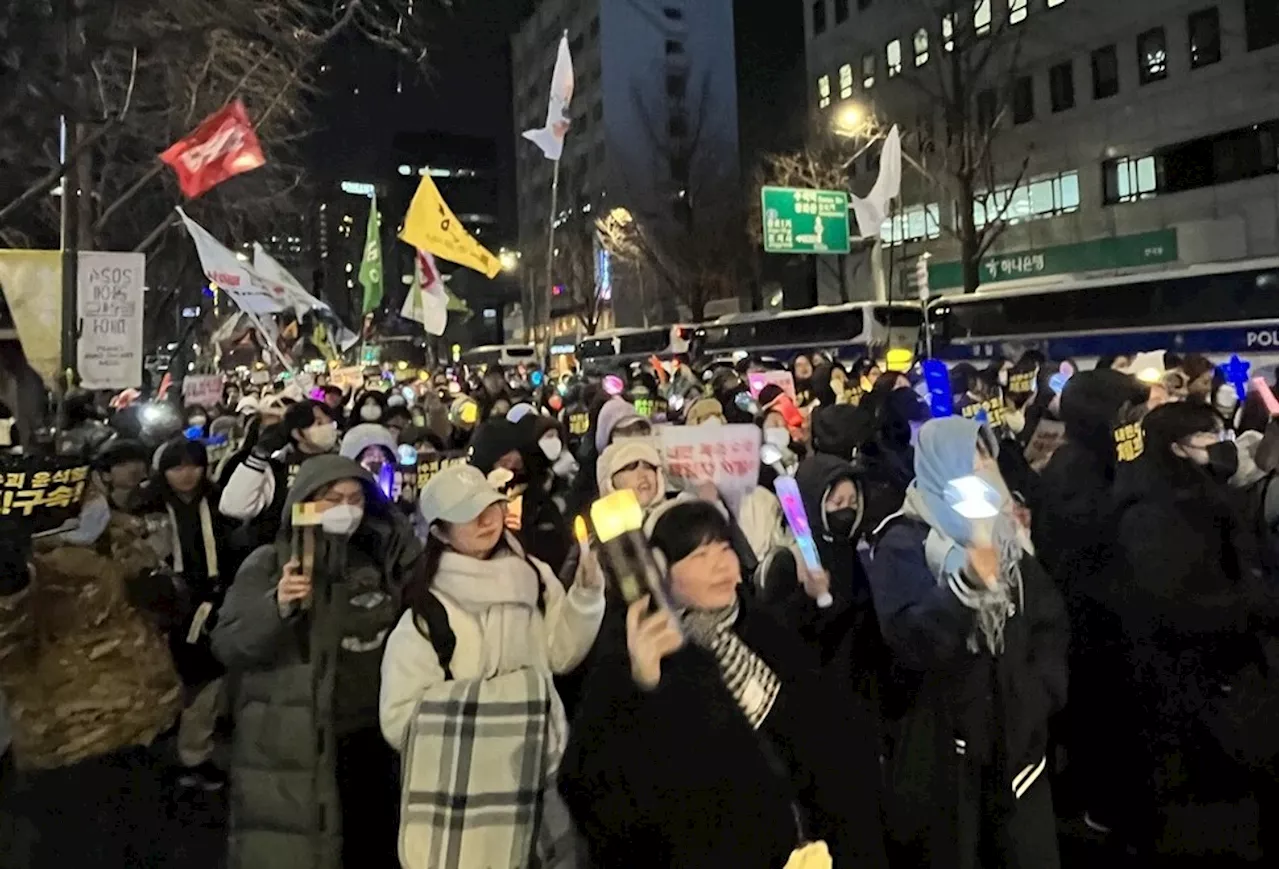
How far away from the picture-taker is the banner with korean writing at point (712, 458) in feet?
15.5

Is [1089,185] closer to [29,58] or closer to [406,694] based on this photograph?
[29,58]

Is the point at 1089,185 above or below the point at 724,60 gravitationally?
below

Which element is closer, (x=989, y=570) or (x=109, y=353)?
(x=989, y=570)

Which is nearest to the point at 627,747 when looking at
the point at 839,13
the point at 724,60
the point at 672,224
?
the point at 839,13

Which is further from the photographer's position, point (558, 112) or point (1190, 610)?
point (558, 112)

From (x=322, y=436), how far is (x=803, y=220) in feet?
60.9

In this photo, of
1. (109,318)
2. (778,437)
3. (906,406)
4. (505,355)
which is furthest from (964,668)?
(505,355)

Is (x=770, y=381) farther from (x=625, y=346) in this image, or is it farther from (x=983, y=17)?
(x=983, y=17)

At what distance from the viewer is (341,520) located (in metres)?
3.94

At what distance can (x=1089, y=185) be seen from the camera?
3384 cm

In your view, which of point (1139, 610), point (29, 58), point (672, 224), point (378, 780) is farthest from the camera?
point (672, 224)

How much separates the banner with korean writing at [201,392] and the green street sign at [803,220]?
535 inches

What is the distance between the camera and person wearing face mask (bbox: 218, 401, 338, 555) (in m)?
5.82

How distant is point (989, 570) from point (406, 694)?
168 cm
